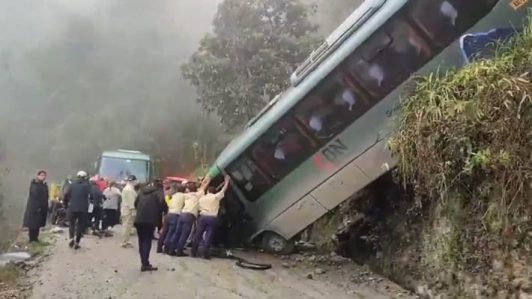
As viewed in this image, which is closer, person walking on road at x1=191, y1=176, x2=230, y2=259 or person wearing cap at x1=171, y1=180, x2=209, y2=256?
person walking on road at x1=191, y1=176, x2=230, y2=259

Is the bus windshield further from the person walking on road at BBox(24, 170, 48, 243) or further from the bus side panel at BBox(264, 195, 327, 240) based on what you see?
the bus side panel at BBox(264, 195, 327, 240)

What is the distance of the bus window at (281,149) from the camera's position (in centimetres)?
969

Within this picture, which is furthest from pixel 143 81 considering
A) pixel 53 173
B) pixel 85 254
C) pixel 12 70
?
pixel 85 254

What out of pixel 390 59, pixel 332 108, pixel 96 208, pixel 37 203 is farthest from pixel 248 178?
pixel 96 208

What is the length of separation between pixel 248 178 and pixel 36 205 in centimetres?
383

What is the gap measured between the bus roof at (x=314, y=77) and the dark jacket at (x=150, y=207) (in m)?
1.76

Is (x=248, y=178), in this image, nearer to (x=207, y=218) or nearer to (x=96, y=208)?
(x=207, y=218)

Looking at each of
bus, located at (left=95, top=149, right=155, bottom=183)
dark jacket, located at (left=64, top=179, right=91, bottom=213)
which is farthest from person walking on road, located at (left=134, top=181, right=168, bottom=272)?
bus, located at (left=95, top=149, right=155, bottom=183)

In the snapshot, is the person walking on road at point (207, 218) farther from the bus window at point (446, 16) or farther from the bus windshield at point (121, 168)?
the bus windshield at point (121, 168)

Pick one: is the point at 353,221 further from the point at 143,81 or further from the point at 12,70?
the point at 12,70

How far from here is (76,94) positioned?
4272 cm

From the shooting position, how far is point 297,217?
9961 mm

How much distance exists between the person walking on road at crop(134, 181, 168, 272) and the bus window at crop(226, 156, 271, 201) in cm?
172

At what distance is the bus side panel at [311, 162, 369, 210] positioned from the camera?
9.30 meters
